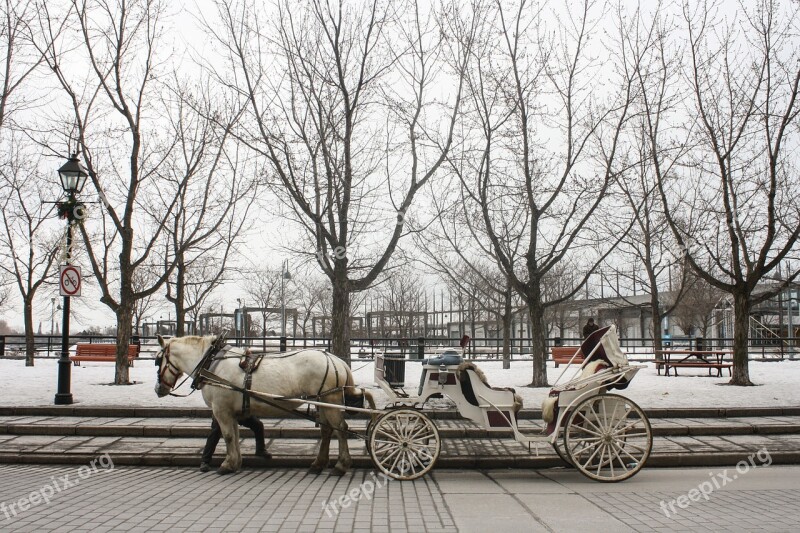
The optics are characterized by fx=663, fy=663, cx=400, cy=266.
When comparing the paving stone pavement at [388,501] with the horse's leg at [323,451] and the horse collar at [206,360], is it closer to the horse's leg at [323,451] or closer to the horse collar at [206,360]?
the horse's leg at [323,451]

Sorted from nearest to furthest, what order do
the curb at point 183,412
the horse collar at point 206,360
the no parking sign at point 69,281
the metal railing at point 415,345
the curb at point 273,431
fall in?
the horse collar at point 206,360 → the curb at point 273,431 → the curb at point 183,412 → the no parking sign at point 69,281 → the metal railing at point 415,345

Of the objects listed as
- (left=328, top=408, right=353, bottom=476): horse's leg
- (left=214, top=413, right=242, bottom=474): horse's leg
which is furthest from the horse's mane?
(left=328, top=408, right=353, bottom=476): horse's leg

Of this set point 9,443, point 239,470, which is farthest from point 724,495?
point 9,443

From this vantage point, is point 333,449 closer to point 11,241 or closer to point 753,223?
point 753,223

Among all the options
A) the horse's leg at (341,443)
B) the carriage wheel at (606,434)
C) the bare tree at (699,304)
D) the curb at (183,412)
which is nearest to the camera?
the carriage wheel at (606,434)

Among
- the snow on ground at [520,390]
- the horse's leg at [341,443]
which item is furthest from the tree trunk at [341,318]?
the horse's leg at [341,443]

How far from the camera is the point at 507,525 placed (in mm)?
5539

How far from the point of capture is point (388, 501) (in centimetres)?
649

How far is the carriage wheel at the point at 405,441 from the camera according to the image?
7398mm

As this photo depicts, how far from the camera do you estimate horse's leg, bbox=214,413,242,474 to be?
7945mm

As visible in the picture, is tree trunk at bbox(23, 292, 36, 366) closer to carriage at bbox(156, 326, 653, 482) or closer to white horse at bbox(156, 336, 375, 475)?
white horse at bbox(156, 336, 375, 475)

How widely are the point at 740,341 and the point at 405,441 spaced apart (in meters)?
11.6

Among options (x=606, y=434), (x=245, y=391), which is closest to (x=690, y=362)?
(x=606, y=434)

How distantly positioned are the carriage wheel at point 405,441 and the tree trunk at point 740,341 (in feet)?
36.0
